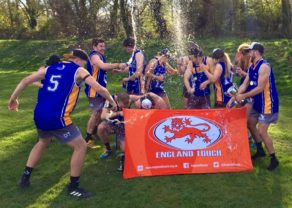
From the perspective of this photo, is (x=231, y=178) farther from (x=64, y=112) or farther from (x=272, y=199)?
(x=64, y=112)

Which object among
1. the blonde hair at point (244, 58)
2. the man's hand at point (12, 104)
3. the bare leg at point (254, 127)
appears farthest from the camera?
the blonde hair at point (244, 58)

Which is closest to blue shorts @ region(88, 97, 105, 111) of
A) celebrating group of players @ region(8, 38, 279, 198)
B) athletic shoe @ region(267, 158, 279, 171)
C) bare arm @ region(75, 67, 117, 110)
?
celebrating group of players @ region(8, 38, 279, 198)

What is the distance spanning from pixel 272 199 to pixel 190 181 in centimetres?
116

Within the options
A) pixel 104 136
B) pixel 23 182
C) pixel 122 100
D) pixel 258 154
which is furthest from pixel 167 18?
pixel 23 182

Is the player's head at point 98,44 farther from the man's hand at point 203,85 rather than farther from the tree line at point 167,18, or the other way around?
the tree line at point 167,18

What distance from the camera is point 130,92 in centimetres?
845

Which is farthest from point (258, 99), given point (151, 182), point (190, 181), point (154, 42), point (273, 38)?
point (273, 38)

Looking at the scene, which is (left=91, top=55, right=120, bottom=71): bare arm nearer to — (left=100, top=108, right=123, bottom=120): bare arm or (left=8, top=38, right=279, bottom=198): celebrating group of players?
(left=8, top=38, right=279, bottom=198): celebrating group of players

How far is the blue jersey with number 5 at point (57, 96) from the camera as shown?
562cm

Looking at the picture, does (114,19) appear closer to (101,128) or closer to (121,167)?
(101,128)

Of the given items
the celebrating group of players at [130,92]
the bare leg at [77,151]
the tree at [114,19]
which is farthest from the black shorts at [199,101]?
the tree at [114,19]

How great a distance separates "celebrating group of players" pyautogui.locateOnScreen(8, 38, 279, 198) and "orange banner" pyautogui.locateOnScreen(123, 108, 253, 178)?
355 millimetres

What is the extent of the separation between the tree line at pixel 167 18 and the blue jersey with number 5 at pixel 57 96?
16087 mm

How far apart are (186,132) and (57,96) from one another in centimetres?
202
